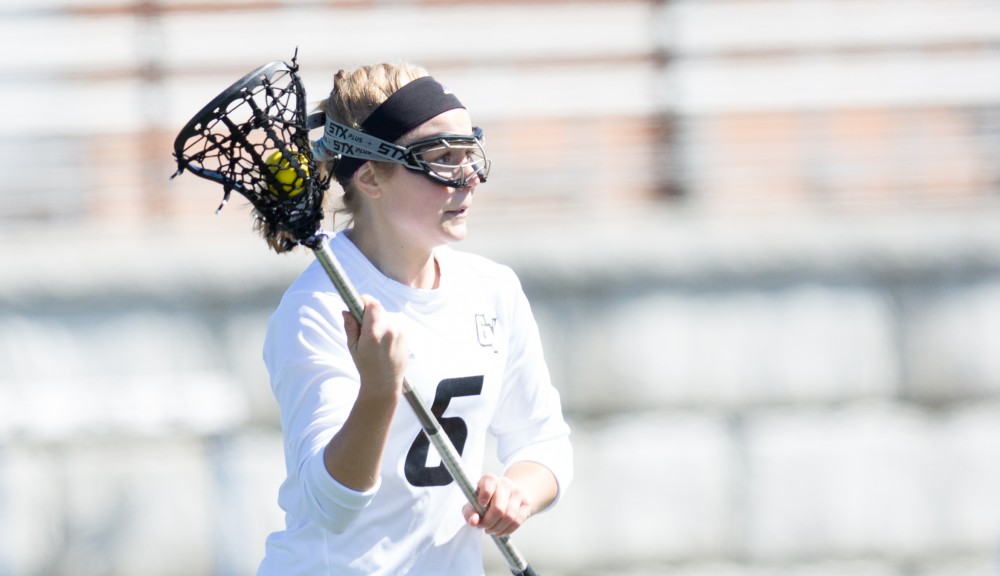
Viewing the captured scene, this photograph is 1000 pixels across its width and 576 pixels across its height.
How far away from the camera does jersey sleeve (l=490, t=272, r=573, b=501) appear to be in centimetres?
263

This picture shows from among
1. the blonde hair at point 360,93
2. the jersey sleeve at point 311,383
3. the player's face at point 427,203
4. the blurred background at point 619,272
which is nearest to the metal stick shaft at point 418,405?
the jersey sleeve at point 311,383

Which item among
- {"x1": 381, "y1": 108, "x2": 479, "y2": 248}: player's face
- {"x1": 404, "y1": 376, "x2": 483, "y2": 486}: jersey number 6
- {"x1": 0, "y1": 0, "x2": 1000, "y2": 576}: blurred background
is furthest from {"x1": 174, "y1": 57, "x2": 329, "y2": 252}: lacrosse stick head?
{"x1": 0, "y1": 0, "x2": 1000, "y2": 576}: blurred background

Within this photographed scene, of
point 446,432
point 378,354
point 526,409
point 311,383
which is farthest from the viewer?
point 526,409

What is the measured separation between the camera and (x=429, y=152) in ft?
7.99

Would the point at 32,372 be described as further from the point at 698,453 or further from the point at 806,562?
the point at 806,562

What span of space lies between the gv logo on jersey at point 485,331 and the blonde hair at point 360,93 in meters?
0.34

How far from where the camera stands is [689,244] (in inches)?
171

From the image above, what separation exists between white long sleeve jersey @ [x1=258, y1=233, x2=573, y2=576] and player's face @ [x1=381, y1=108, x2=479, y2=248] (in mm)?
111

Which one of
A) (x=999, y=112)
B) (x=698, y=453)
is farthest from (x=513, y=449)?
(x=999, y=112)

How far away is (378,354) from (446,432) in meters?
0.49

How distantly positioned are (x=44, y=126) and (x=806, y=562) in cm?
304

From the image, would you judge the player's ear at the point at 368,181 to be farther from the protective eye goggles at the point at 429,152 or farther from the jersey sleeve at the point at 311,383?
the jersey sleeve at the point at 311,383

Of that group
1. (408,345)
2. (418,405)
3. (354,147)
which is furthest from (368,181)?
(418,405)

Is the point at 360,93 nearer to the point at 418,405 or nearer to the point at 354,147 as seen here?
the point at 354,147
